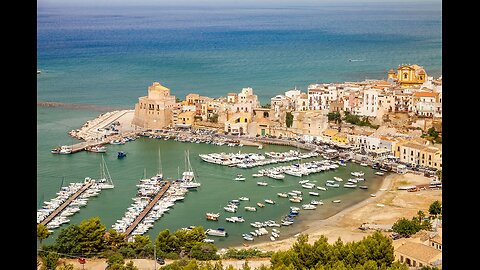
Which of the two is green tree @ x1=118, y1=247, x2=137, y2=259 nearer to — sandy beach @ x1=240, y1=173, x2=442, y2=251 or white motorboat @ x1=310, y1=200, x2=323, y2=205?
sandy beach @ x1=240, y1=173, x2=442, y2=251

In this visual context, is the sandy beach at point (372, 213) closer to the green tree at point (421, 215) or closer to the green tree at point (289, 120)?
the green tree at point (421, 215)

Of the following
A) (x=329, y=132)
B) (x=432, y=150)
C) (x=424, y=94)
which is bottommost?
(x=432, y=150)

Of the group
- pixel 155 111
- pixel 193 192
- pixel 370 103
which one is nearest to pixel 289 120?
pixel 370 103

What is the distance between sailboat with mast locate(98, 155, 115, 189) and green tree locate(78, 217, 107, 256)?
7.59 ft

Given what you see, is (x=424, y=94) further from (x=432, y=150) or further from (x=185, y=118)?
(x=185, y=118)

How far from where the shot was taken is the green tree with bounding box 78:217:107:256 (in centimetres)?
445

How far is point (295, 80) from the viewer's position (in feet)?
45.1

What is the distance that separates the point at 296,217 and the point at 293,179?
4.61ft

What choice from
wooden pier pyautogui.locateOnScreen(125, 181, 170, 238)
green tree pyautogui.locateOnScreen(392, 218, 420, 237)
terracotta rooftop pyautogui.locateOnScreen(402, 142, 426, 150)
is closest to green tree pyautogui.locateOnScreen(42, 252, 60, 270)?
wooden pier pyautogui.locateOnScreen(125, 181, 170, 238)

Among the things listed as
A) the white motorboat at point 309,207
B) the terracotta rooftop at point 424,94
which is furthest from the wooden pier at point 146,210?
the terracotta rooftop at point 424,94

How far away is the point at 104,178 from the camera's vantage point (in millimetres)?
7328

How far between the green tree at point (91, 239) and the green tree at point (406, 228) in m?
2.03

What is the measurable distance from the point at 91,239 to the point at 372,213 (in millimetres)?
2428

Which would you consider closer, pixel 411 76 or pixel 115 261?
pixel 115 261
